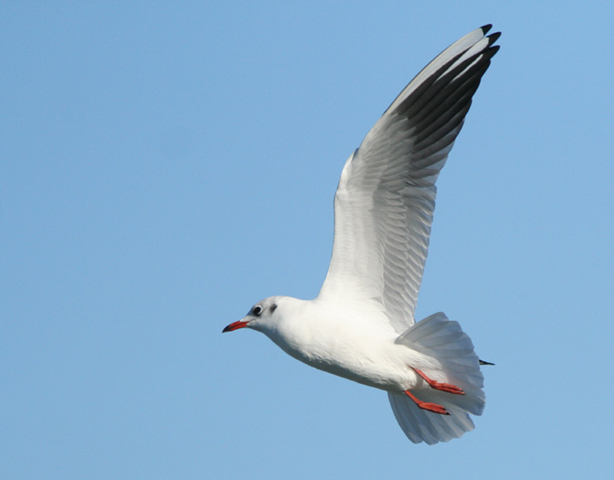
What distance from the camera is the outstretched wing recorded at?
671 cm

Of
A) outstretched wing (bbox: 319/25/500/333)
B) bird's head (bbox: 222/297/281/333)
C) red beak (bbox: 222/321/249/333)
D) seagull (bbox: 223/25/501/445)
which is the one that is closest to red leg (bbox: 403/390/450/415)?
seagull (bbox: 223/25/501/445)

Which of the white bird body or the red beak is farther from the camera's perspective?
the red beak

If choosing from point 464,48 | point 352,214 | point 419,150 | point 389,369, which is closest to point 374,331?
point 389,369

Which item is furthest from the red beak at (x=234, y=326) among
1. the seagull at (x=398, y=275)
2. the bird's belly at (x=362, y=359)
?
the bird's belly at (x=362, y=359)

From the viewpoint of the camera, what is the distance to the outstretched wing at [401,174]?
671cm

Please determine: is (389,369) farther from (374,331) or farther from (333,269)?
(333,269)

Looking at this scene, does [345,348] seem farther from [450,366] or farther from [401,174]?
[401,174]

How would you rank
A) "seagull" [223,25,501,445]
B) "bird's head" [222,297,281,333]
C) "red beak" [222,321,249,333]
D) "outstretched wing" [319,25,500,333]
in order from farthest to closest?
"red beak" [222,321,249,333]
"bird's head" [222,297,281,333]
"outstretched wing" [319,25,500,333]
"seagull" [223,25,501,445]

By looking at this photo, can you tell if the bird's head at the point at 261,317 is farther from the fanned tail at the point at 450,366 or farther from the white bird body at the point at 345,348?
the fanned tail at the point at 450,366

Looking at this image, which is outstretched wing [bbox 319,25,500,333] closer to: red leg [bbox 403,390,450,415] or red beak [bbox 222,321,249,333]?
red beak [bbox 222,321,249,333]

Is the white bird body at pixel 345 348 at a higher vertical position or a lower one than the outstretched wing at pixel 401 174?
lower

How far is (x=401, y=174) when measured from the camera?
677 centimetres

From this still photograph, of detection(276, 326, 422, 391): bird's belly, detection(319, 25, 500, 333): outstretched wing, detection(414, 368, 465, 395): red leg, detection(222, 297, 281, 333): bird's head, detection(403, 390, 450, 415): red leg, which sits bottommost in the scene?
detection(403, 390, 450, 415): red leg

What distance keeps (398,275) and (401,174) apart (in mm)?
885
